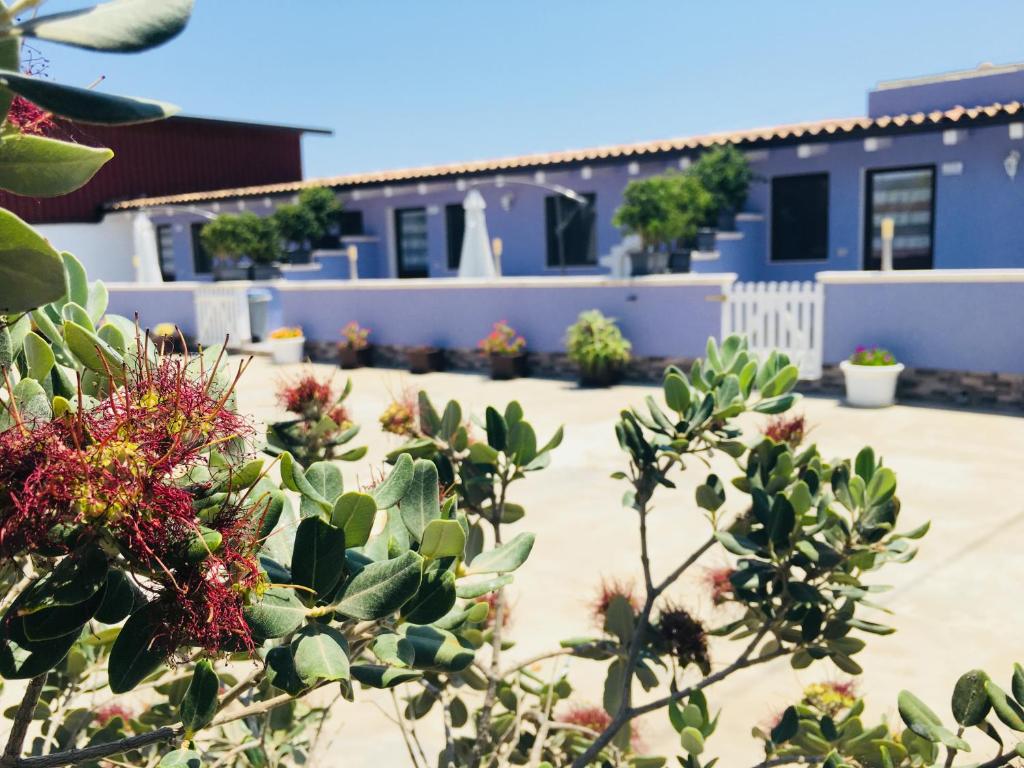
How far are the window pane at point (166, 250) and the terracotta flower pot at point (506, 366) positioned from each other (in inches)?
623

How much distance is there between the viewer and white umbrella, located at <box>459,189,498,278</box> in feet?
55.2

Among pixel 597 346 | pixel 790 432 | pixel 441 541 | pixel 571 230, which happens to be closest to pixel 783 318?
pixel 597 346

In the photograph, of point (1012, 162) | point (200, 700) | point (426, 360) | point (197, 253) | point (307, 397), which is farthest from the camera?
point (197, 253)

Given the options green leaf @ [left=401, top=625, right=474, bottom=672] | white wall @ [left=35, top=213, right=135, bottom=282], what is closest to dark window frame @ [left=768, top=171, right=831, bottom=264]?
green leaf @ [left=401, top=625, right=474, bottom=672]

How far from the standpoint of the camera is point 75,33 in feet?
2.38

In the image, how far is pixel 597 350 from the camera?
527 inches

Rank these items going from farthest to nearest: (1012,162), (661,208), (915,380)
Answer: (661,208) < (1012,162) < (915,380)

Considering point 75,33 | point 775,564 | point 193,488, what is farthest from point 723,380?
point 75,33

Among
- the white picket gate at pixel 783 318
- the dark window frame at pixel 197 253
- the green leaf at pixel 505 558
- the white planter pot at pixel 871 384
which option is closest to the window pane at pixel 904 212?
the white picket gate at pixel 783 318

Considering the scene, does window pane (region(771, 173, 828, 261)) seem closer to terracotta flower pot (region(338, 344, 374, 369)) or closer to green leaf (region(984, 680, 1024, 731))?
terracotta flower pot (region(338, 344, 374, 369))

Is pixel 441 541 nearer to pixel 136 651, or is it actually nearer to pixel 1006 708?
pixel 136 651

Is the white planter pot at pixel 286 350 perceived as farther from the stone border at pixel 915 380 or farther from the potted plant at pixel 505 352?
the potted plant at pixel 505 352

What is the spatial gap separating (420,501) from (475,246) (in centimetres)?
1574

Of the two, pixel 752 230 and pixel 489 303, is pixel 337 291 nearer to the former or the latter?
pixel 489 303
